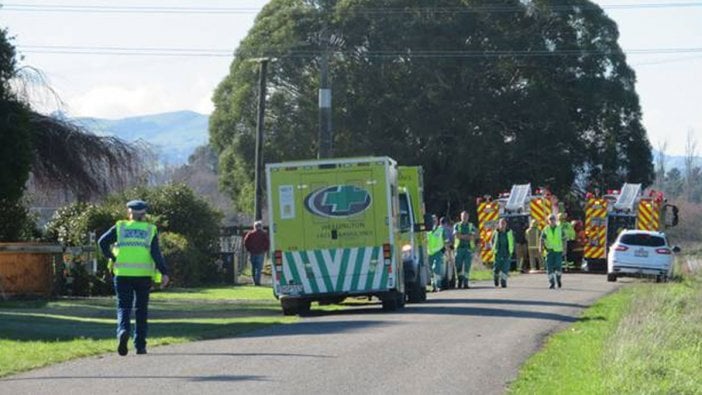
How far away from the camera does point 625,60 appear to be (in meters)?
61.8

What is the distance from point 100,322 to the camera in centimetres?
2422

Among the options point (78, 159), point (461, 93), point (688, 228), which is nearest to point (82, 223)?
point (78, 159)

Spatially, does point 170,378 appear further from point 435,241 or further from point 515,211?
point 515,211

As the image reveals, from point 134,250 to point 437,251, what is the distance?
59.7ft

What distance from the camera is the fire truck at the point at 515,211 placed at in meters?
47.7

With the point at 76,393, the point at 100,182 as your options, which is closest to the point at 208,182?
the point at 100,182

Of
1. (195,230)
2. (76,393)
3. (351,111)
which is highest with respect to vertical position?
(351,111)

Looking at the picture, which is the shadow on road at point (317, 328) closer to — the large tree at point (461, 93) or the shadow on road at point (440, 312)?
the shadow on road at point (440, 312)

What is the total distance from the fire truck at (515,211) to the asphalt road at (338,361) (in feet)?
72.8

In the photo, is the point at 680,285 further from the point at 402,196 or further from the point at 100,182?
the point at 100,182

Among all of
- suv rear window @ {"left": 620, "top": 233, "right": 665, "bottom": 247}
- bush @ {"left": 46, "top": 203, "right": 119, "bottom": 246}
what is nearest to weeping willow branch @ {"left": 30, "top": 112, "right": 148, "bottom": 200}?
bush @ {"left": 46, "top": 203, "right": 119, "bottom": 246}

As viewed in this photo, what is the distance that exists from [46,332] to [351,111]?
1563 inches

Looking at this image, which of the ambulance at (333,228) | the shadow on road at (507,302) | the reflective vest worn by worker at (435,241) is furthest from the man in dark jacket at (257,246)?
the ambulance at (333,228)

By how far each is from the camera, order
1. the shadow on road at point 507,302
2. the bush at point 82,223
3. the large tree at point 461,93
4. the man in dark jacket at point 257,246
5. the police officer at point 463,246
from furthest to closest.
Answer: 1. the large tree at point 461,93
2. the man in dark jacket at point 257,246
3. the bush at point 82,223
4. the police officer at point 463,246
5. the shadow on road at point 507,302
